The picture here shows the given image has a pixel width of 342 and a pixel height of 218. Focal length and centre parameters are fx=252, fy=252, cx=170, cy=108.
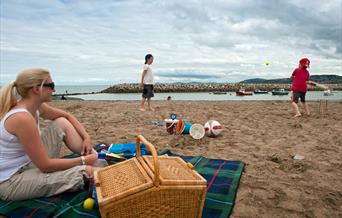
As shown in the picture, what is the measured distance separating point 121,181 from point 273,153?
297cm

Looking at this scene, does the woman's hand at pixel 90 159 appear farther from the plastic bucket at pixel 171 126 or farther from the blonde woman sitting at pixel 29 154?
the plastic bucket at pixel 171 126

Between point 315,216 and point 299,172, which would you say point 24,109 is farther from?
point 299,172

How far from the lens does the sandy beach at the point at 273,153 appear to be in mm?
2568

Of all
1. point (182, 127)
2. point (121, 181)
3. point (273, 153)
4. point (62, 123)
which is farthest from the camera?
point (182, 127)

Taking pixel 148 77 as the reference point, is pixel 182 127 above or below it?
below

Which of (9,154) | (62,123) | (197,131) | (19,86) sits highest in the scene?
(19,86)

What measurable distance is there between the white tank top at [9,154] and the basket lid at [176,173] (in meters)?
1.20

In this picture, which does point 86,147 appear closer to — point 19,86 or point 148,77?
point 19,86

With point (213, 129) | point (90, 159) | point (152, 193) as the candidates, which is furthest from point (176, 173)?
point (213, 129)

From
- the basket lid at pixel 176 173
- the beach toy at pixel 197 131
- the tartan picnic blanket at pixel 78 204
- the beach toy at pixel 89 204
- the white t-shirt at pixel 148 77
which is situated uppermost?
the white t-shirt at pixel 148 77

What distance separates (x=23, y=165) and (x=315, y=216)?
9.31 ft

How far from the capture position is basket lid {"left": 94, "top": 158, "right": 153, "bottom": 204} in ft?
6.15

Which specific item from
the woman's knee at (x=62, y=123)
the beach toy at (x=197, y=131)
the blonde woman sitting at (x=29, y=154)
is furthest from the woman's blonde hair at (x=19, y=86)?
the beach toy at (x=197, y=131)

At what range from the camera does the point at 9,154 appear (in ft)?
7.82
